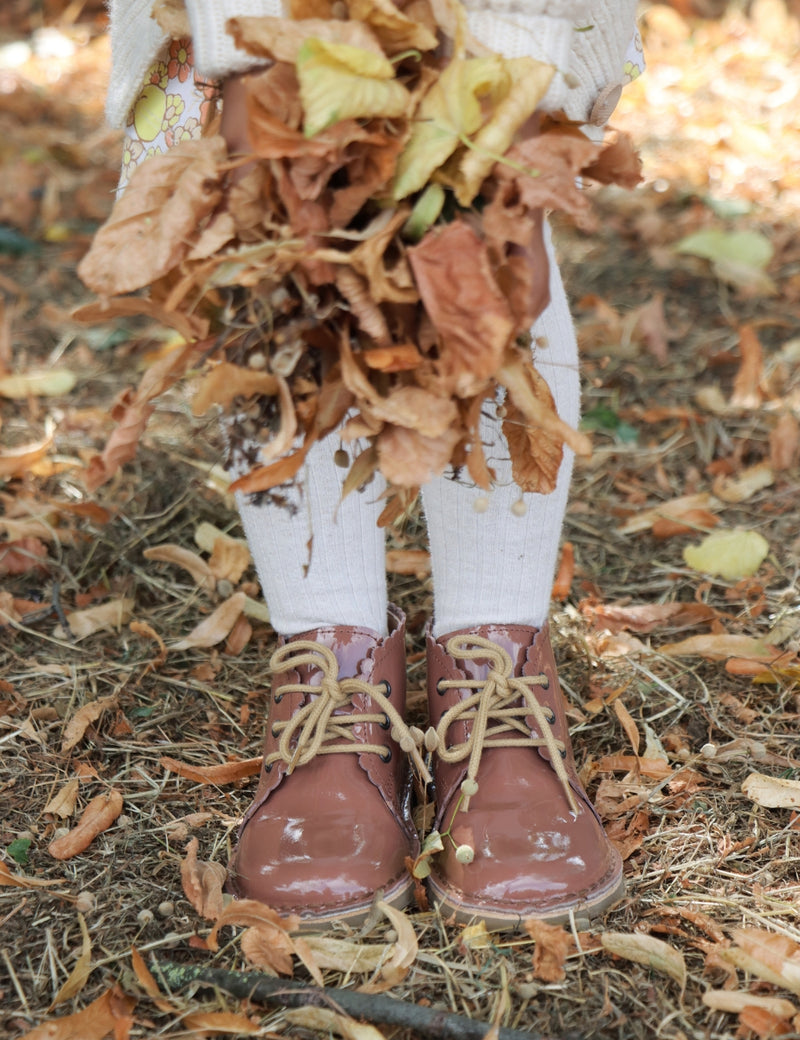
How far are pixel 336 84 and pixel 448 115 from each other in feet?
0.27

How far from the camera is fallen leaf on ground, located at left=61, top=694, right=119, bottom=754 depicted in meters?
1.19

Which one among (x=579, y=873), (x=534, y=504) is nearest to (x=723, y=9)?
(x=534, y=504)

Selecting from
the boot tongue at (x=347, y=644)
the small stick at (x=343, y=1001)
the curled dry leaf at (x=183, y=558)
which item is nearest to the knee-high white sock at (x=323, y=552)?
the boot tongue at (x=347, y=644)

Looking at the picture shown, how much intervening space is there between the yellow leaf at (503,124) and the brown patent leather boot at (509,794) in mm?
489

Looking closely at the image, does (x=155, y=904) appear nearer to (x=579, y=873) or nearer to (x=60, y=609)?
(x=579, y=873)

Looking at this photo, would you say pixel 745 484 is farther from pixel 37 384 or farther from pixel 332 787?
pixel 37 384

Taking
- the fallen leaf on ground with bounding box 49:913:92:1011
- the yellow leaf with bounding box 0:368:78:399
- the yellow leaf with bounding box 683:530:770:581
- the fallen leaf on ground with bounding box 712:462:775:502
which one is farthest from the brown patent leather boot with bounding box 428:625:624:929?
the yellow leaf with bounding box 0:368:78:399

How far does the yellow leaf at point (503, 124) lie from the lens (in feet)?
2.27

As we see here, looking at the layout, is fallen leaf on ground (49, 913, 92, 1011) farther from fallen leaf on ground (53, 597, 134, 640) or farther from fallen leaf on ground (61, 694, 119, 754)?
fallen leaf on ground (53, 597, 134, 640)

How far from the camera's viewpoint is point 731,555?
1.52 meters

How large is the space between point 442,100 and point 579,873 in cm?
68

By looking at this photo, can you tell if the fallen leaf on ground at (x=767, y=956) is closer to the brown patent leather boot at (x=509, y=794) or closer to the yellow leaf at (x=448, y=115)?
the brown patent leather boot at (x=509, y=794)

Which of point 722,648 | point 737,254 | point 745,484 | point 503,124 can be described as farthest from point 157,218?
point 737,254

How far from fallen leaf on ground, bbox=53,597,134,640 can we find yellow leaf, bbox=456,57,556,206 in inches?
36.7
